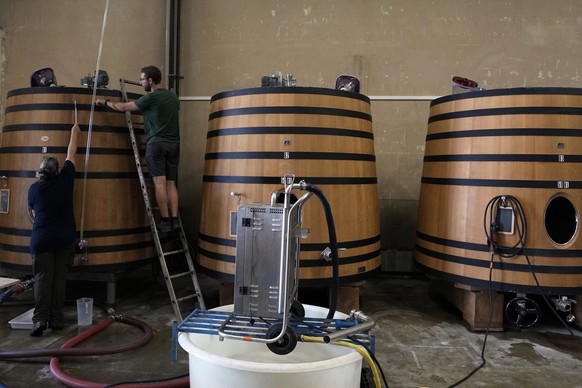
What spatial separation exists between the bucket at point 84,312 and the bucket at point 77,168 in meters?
0.51

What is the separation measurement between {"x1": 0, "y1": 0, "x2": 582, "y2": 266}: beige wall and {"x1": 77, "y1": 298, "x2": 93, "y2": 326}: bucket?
206cm

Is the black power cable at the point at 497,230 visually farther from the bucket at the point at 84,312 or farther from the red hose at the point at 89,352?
the bucket at the point at 84,312

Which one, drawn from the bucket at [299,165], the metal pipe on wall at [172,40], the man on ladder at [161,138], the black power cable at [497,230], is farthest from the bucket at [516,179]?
the metal pipe on wall at [172,40]

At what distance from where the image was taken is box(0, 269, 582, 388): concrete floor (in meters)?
2.74

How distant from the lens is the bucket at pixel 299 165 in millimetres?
3462

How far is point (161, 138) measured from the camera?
13.1 ft

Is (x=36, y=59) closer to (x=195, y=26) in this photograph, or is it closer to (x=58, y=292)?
(x=195, y=26)

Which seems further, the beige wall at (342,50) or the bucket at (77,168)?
the beige wall at (342,50)

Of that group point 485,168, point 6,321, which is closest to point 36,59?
point 6,321

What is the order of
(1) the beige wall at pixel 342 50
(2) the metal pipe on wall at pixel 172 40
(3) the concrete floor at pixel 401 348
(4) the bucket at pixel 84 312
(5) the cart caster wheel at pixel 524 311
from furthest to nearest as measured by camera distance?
1. (2) the metal pipe on wall at pixel 172 40
2. (1) the beige wall at pixel 342 50
3. (4) the bucket at pixel 84 312
4. (5) the cart caster wheel at pixel 524 311
5. (3) the concrete floor at pixel 401 348

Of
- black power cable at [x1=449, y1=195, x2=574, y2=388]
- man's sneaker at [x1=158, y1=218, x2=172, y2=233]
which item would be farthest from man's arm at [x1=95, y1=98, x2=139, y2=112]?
black power cable at [x1=449, y1=195, x2=574, y2=388]

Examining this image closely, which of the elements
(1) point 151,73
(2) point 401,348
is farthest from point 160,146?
(2) point 401,348

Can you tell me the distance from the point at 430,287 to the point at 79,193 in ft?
11.8

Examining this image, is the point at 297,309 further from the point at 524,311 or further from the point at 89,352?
the point at 524,311
